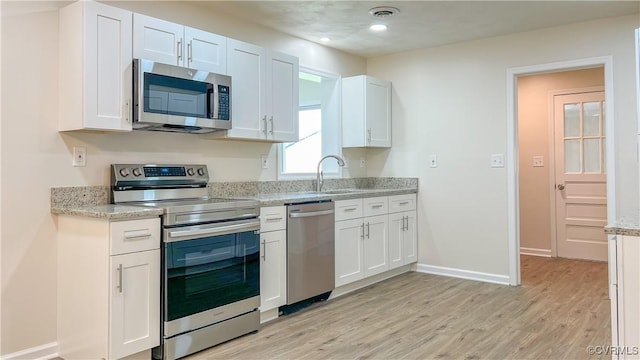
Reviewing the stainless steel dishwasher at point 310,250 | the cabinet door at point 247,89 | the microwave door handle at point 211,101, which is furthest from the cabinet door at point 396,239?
the microwave door handle at point 211,101

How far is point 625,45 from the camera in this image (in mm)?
3752

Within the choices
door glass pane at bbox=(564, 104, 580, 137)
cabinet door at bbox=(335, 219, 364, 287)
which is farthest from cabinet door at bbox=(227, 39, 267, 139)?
door glass pane at bbox=(564, 104, 580, 137)

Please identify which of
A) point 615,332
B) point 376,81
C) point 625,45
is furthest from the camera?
point 376,81

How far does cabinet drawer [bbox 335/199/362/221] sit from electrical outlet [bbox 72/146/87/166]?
188 cm

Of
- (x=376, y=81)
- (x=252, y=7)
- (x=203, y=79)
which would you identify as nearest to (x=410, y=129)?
(x=376, y=81)

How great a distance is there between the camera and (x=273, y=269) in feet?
10.7

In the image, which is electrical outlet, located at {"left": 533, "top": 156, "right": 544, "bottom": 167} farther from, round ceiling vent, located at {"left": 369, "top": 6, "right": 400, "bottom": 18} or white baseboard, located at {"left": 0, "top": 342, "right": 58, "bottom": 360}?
white baseboard, located at {"left": 0, "top": 342, "right": 58, "bottom": 360}

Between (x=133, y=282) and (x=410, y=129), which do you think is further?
(x=410, y=129)

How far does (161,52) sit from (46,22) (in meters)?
0.63

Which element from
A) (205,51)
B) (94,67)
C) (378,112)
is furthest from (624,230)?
(378,112)

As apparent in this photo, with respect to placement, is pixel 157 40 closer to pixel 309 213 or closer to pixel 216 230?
pixel 216 230

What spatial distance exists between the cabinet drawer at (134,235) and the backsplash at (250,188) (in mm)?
560

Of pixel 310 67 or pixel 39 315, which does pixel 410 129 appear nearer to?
pixel 310 67

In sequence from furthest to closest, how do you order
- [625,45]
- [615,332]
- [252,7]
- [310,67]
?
[310,67]
[625,45]
[252,7]
[615,332]
